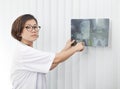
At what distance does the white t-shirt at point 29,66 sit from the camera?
177 cm

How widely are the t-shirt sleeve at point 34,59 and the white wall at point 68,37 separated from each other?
235 millimetres

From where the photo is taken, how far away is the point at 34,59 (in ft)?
5.83

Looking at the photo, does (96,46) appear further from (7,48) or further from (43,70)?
(7,48)

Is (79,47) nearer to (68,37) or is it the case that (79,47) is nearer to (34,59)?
(68,37)

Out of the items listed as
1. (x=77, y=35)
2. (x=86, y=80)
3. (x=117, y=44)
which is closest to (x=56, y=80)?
(x=86, y=80)

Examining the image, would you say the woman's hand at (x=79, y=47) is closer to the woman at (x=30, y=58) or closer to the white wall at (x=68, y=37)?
the woman at (x=30, y=58)

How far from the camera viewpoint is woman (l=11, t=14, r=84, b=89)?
178 centimetres

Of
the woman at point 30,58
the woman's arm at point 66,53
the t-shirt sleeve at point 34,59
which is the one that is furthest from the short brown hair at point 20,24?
the woman's arm at point 66,53

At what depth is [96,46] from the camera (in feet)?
6.16

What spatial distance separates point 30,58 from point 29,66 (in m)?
0.05

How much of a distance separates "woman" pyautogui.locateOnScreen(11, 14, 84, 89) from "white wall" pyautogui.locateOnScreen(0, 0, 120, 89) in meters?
0.15

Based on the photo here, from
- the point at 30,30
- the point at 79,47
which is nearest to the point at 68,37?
the point at 79,47

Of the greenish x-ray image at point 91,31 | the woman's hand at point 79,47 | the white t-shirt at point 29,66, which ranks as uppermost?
the greenish x-ray image at point 91,31

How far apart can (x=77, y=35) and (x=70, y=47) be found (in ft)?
0.31
